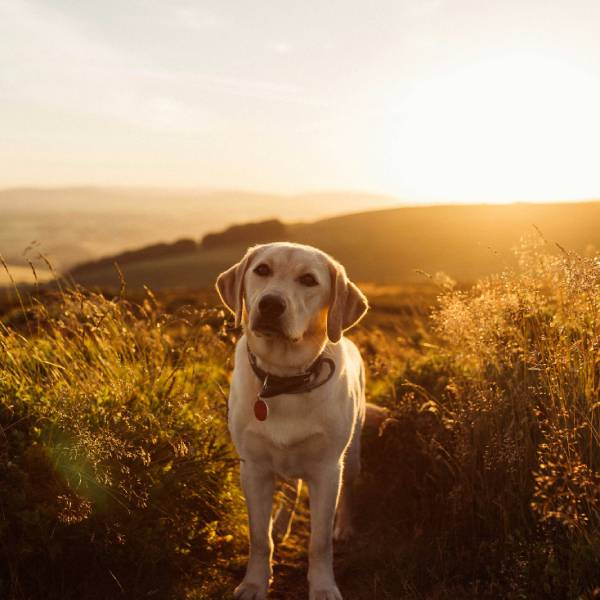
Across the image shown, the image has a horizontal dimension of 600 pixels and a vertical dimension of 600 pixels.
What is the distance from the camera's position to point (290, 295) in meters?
3.78

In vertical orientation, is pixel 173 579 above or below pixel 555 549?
below

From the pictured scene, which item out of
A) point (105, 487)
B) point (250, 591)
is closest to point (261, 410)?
point (105, 487)

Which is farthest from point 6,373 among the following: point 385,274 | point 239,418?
point 385,274

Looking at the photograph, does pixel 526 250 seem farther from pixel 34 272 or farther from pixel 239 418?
pixel 34 272

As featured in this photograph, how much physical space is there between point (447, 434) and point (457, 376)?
22.6 inches

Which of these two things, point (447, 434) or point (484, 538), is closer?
point (484, 538)

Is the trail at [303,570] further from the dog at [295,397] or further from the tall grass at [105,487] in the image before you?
the tall grass at [105,487]

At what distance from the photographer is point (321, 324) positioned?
411cm

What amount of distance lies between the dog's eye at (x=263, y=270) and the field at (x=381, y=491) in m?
1.01

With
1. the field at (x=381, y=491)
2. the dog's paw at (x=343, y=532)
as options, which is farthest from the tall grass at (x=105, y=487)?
the dog's paw at (x=343, y=532)

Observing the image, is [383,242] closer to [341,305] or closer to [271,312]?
[341,305]

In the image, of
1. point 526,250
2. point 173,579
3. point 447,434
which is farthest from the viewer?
point 447,434

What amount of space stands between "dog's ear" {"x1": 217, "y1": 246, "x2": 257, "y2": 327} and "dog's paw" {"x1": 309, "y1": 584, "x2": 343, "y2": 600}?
1.68 metres

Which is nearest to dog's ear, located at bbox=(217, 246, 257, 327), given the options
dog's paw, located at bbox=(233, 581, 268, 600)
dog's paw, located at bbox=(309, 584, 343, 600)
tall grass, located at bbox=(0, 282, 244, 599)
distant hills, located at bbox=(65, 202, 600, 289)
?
tall grass, located at bbox=(0, 282, 244, 599)
